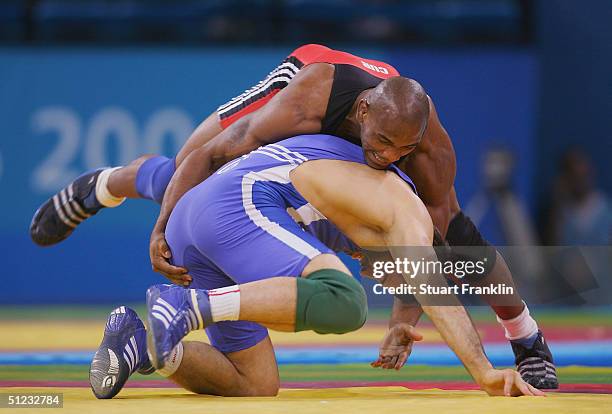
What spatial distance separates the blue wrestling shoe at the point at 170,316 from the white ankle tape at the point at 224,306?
0.02 metres

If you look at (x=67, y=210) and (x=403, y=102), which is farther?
(x=67, y=210)

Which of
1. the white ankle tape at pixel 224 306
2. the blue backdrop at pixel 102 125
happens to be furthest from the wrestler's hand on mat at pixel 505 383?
the blue backdrop at pixel 102 125

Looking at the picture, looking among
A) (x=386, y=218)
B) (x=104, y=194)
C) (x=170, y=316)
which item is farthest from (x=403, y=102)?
(x=104, y=194)

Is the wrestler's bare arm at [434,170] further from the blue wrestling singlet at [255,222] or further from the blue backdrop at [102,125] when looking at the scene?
the blue backdrop at [102,125]

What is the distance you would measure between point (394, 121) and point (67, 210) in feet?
6.42

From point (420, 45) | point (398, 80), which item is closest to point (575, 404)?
point (398, 80)

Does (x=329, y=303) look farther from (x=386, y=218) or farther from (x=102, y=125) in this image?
(x=102, y=125)

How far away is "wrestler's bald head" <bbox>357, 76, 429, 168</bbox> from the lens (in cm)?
380

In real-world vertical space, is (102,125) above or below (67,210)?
below

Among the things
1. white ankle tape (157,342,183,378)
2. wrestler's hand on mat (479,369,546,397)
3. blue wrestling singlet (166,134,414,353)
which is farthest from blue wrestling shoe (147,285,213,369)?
wrestler's hand on mat (479,369,546,397)

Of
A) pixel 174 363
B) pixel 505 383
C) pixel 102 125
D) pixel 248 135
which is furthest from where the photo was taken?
pixel 102 125

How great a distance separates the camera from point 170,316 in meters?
3.27

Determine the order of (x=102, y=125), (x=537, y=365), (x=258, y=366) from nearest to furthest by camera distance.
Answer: (x=258, y=366), (x=537, y=365), (x=102, y=125)

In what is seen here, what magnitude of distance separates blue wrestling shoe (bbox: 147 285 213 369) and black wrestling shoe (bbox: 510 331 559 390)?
1461 millimetres
